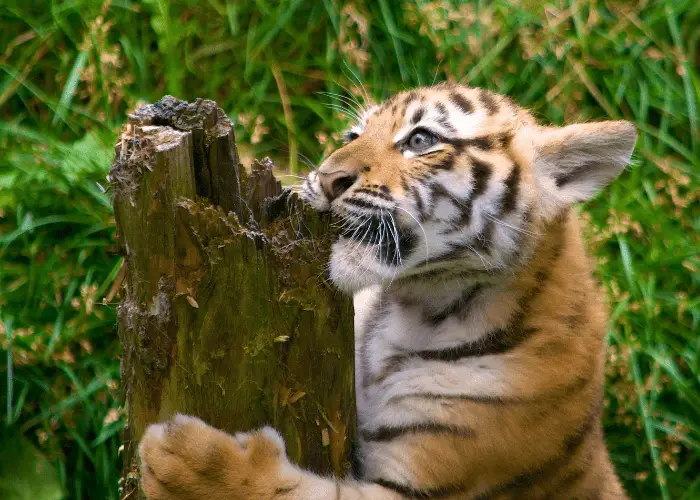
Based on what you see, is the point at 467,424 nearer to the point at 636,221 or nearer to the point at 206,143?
the point at 206,143

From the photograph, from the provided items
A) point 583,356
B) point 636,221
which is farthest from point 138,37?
point 583,356

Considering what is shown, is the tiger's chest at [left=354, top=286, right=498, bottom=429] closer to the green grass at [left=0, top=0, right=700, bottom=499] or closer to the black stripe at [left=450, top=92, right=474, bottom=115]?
the black stripe at [left=450, top=92, right=474, bottom=115]

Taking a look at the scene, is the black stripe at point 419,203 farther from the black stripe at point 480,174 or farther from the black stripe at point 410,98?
the black stripe at point 410,98

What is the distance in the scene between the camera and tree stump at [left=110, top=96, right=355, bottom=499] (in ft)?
6.59

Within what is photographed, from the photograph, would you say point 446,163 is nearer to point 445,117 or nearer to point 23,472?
point 445,117

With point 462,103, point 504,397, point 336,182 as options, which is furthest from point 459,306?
point 462,103

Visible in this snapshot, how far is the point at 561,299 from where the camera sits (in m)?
2.51

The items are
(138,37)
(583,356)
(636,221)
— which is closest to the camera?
(583,356)

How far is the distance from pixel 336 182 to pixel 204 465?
814 millimetres

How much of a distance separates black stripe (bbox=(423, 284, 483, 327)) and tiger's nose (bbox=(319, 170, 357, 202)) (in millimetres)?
465

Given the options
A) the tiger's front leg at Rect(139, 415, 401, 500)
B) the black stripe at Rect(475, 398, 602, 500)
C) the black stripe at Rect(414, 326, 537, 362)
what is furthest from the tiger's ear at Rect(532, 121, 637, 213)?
the tiger's front leg at Rect(139, 415, 401, 500)

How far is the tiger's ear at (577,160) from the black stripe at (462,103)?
22cm

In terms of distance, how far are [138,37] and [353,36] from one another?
1157mm

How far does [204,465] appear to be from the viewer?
2162mm
